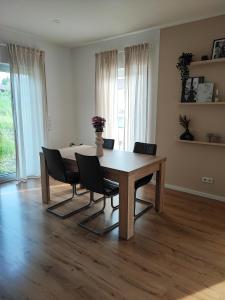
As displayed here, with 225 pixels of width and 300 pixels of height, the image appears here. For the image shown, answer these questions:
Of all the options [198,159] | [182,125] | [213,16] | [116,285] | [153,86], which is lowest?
[116,285]

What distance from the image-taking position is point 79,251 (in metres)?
2.31

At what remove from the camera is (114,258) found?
2211 mm

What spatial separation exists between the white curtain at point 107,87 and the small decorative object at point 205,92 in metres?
1.62

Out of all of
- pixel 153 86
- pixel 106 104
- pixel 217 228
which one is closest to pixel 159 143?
pixel 153 86

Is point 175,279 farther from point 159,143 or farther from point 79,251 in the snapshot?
point 159,143

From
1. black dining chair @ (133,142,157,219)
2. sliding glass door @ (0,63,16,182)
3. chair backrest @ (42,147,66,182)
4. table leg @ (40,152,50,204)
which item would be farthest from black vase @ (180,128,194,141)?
sliding glass door @ (0,63,16,182)

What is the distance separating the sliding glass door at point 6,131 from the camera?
13.3ft

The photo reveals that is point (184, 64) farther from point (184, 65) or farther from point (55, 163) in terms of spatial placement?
point (55, 163)

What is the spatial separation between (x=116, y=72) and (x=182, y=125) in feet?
5.31

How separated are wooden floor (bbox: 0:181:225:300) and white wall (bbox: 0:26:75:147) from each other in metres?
2.22

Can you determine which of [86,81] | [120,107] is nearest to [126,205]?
[120,107]

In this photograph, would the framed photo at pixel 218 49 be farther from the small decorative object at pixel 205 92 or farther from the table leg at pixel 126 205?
the table leg at pixel 126 205

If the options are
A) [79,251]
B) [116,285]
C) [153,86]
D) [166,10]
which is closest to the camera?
[116,285]

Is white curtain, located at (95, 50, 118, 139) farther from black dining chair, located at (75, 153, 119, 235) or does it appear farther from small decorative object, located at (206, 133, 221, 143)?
black dining chair, located at (75, 153, 119, 235)
